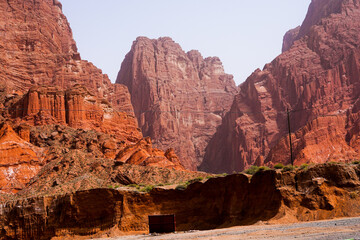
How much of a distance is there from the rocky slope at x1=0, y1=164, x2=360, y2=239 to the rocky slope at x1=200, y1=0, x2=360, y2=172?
91.4m

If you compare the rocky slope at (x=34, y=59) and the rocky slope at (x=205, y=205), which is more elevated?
the rocky slope at (x=34, y=59)

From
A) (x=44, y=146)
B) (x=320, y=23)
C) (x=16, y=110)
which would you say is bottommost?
(x=44, y=146)

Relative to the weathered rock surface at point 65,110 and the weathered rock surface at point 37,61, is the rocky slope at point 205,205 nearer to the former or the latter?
the weathered rock surface at point 65,110

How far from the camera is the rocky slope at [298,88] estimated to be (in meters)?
149

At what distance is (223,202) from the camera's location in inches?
1863

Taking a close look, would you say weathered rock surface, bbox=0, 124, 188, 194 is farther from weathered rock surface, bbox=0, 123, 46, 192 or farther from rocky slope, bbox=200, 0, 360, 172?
rocky slope, bbox=200, 0, 360, 172

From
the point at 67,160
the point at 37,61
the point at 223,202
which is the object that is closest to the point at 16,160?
the point at 67,160

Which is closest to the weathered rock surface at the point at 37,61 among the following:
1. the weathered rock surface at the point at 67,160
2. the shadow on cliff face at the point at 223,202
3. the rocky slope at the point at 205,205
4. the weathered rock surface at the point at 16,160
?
the weathered rock surface at the point at 67,160

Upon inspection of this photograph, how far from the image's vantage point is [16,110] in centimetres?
10881

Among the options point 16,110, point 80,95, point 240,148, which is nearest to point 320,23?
point 240,148

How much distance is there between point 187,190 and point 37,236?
717 inches

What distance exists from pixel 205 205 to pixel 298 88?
12327 cm

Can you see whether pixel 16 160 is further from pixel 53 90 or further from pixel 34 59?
pixel 34 59

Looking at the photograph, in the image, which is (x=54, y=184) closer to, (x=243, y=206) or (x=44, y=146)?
(x=44, y=146)
